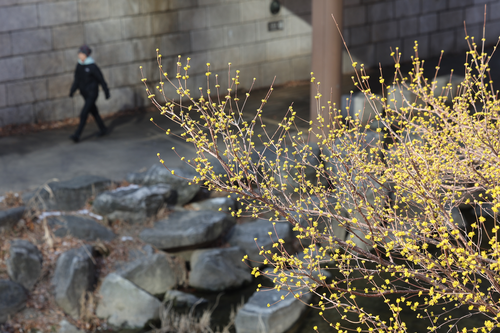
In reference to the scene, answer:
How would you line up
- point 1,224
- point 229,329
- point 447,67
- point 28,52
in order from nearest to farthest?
point 229,329 < point 1,224 < point 28,52 < point 447,67

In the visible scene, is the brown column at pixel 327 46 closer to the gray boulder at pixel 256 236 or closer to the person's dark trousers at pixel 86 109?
the gray boulder at pixel 256 236

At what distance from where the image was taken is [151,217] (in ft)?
23.2

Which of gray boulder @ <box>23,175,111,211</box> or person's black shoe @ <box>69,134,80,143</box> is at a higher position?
person's black shoe @ <box>69,134,80,143</box>

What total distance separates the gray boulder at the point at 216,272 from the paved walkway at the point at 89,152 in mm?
1726

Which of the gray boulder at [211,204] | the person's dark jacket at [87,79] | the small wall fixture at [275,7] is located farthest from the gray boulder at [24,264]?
the small wall fixture at [275,7]

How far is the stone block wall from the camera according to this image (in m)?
12.9

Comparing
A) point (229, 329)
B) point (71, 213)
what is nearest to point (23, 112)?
point (71, 213)

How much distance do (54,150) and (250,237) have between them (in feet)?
11.7

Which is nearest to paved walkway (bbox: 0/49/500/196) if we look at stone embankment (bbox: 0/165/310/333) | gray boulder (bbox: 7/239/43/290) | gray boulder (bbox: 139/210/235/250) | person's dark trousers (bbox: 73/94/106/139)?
person's dark trousers (bbox: 73/94/106/139)

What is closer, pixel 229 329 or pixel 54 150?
pixel 229 329

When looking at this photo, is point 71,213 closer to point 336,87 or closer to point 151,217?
point 151,217

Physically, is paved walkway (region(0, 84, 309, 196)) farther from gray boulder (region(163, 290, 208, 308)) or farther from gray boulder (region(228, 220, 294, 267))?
gray boulder (region(163, 290, 208, 308))

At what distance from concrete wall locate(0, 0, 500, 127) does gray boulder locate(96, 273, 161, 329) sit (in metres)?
4.72

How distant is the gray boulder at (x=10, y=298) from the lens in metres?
5.89
